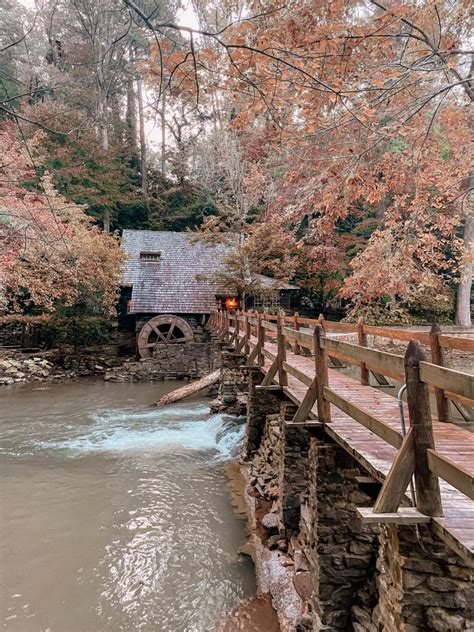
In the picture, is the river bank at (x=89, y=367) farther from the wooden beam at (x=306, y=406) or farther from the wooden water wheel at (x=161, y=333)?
the wooden beam at (x=306, y=406)

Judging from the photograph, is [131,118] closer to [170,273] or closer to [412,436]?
[170,273]

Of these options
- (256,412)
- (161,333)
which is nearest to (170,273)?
(161,333)

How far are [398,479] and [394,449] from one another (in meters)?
0.81

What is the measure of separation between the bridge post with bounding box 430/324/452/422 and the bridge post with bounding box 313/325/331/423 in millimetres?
862

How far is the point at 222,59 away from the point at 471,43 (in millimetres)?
5636

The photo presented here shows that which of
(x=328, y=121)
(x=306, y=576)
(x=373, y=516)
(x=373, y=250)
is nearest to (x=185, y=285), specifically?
(x=373, y=250)

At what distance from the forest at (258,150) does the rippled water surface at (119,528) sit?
388 cm

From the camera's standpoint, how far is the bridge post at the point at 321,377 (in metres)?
3.35

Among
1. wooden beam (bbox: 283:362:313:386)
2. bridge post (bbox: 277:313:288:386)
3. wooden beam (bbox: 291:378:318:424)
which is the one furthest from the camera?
bridge post (bbox: 277:313:288:386)

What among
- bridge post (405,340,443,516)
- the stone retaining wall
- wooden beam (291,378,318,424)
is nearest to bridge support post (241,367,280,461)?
the stone retaining wall

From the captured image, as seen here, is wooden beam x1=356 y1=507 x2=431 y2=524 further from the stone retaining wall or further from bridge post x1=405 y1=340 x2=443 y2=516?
the stone retaining wall

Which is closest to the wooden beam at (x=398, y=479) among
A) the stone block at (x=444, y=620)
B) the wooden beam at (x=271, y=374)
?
the stone block at (x=444, y=620)

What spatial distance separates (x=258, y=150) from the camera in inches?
858

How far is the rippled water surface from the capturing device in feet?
13.2
